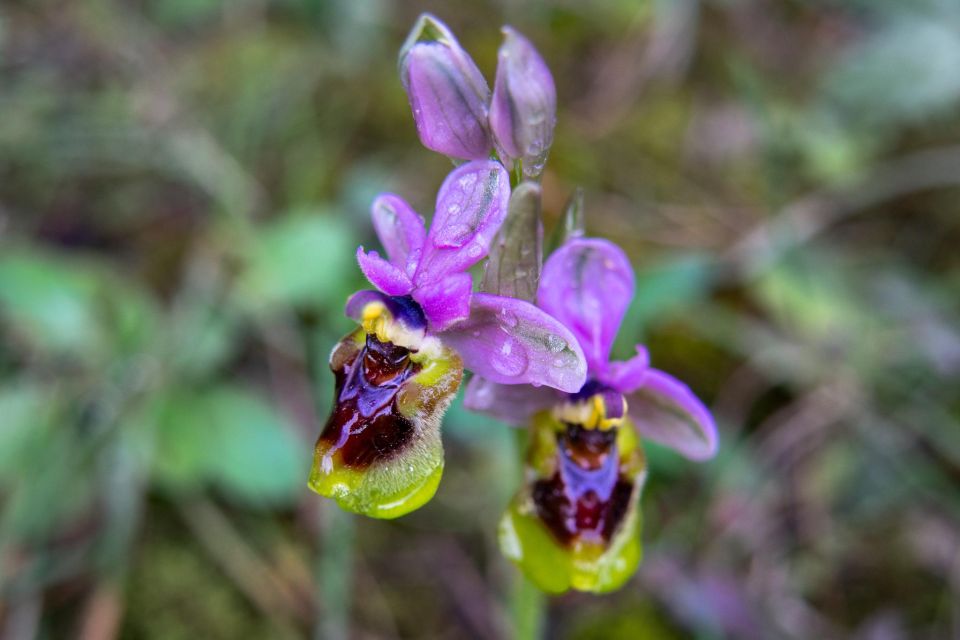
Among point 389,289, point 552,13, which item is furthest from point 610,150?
point 389,289

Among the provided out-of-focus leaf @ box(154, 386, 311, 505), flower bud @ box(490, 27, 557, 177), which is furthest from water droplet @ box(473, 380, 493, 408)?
out-of-focus leaf @ box(154, 386, 311, 505)

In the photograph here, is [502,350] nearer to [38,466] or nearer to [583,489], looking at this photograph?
[583,489]

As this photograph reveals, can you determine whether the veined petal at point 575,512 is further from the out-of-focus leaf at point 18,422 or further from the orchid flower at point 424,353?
the out-of-focus leaf at point 18,422

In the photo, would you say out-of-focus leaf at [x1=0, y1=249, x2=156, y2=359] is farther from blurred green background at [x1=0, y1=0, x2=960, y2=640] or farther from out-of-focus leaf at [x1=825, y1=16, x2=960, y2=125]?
out-of-focus leaf at [x1=825, y1=16, x2=960, y2=125]

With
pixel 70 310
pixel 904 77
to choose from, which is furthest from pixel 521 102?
pixel 904 77

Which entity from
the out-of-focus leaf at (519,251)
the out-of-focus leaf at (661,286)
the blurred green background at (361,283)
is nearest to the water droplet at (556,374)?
the out-of-focus leaf at (519,251)
